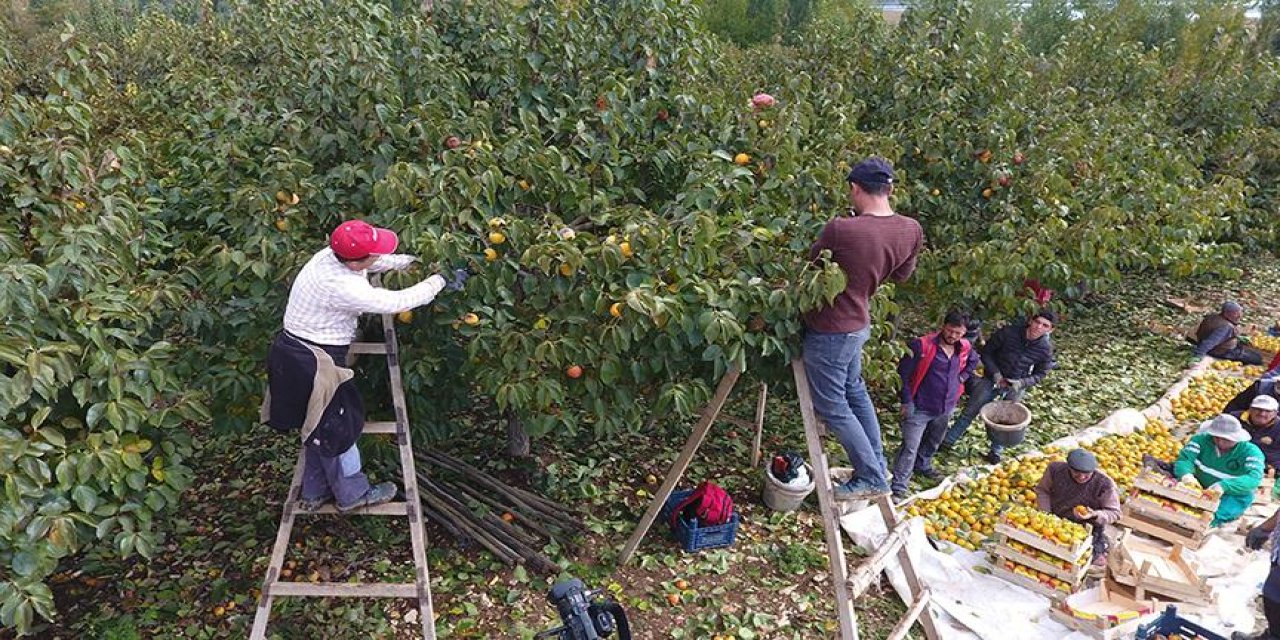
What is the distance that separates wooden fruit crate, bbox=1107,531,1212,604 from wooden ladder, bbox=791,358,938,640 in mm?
1499

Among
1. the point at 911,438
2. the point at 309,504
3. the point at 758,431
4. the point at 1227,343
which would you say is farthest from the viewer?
the point at 1227,343

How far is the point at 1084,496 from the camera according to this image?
5.70 metres

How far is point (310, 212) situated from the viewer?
16.6 ft

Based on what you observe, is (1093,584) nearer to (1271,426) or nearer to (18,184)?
(1271,426)

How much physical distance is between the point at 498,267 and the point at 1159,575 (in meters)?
4.51

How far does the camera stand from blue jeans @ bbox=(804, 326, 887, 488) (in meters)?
4.21

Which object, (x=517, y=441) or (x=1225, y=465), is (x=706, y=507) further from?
(x=1225, y=465)

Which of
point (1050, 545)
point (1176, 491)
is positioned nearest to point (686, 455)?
point (1050, 545)

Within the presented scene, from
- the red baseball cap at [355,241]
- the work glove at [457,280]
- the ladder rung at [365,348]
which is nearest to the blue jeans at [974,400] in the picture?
the work glove at [457,280]

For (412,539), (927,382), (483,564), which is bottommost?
(483,564)

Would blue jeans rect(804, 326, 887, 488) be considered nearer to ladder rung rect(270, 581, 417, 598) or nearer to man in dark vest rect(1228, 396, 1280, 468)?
ladder rung rect(270, 581, 417, 598)

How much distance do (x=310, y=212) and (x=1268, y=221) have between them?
13.6 meters

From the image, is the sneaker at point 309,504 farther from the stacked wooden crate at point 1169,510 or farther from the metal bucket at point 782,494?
the stacked wooden crate at point 1169,510

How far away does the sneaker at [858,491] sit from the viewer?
4.44 metres
